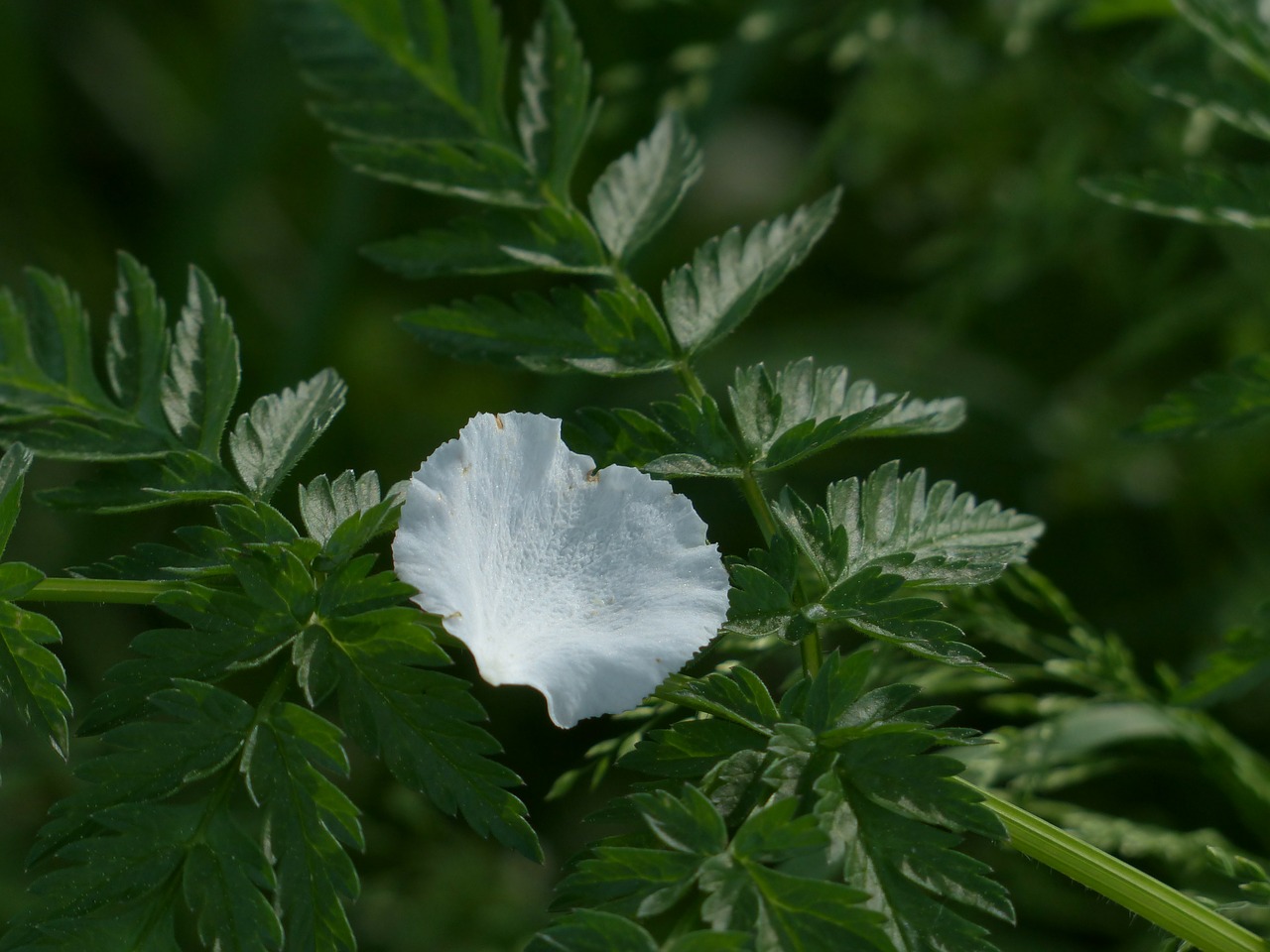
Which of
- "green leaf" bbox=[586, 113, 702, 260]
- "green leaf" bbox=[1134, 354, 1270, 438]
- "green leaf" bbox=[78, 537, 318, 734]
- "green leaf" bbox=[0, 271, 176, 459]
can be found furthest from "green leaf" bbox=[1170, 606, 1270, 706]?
"green leaf" bbox=[0, 271, 176, 459]

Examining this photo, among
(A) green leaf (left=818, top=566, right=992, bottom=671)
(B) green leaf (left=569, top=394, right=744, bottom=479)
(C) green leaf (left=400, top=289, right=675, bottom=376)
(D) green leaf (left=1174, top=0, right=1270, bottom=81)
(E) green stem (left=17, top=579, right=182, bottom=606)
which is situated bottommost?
(A) green leaf (left=818, top=566, right=992, bottom=671)

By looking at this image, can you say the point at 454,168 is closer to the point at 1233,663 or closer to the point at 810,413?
the point at 810,413

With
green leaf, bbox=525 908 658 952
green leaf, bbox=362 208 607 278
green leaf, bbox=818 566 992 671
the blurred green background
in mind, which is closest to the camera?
green leaf, bbox=525 908 658 952

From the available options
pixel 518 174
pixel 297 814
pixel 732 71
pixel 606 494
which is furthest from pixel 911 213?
pixel 297 814

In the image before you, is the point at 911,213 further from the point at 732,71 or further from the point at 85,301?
the point at 85,301

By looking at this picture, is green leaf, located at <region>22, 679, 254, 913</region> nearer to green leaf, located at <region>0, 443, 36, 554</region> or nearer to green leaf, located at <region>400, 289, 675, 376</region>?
green leaf, located at <region>0, 443, 36, 554</region>

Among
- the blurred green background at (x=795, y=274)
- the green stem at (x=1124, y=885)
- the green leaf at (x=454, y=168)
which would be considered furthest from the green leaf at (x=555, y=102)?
the blurred green background at (x=795, y=274)
